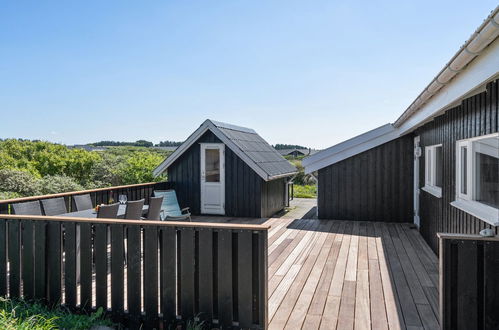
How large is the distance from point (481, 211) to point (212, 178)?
735 cm

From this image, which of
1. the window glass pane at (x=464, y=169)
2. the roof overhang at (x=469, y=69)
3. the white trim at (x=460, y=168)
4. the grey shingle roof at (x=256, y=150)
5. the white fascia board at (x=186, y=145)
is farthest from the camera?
the white fascia board at (x=186, y=145)

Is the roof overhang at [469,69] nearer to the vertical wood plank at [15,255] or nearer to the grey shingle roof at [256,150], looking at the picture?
the vertical wood plank at [15,255]

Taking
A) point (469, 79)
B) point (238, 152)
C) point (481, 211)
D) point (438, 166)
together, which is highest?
point (469, 79)

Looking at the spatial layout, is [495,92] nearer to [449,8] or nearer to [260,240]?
[260,240]

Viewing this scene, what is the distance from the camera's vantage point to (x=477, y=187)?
4.09 m

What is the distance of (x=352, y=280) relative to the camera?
Answer: 445 cm

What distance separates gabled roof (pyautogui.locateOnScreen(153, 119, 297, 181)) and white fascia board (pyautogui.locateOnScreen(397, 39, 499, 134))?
4828mm

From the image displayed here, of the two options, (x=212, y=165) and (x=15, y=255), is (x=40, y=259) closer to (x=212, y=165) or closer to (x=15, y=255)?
(x=15, y=255)

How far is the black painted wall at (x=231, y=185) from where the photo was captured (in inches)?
378

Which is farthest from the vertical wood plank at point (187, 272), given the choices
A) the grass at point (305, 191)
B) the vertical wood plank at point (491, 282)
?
the grass at point (305, 191)

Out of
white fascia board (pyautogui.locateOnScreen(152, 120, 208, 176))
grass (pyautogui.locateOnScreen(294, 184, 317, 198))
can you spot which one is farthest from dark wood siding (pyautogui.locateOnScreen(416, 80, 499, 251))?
grass (pyautogui.locateOnScreen(294, 184, 317, 198))

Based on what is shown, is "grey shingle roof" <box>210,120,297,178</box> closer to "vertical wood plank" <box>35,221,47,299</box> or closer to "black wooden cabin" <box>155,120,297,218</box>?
"black wooden cabin" <box>155,120,297,218</box>

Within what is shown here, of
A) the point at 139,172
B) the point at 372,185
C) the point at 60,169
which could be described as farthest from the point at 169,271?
the point at 60,169

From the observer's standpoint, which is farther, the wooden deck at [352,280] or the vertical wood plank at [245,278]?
the wooden deck at [352,280]
